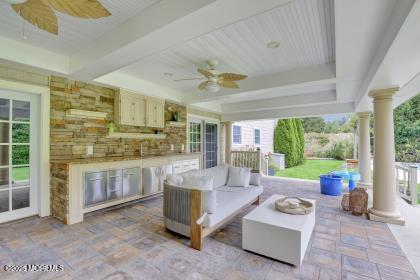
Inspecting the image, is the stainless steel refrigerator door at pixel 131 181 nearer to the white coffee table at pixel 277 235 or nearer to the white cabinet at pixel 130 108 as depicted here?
the white cabinet at pixel 130 108

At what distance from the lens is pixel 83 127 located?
161 inches

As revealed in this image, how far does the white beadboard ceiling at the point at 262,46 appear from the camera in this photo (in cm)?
235

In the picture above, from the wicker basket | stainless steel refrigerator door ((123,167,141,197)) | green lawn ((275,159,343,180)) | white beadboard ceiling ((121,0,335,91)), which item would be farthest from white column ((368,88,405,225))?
stainless steel refrigerator door ((123,167,141,197))

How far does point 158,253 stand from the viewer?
243cm

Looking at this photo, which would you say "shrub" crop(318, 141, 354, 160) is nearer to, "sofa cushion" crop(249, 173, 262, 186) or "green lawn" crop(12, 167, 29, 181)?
"sofa cushion" crop(249, 173, 262, 186)

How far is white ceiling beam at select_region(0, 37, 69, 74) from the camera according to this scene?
287 centimetres

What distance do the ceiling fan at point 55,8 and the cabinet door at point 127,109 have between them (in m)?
2.86

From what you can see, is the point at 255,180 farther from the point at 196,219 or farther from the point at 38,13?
the point at 38,13

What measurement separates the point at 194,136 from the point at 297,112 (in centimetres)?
355

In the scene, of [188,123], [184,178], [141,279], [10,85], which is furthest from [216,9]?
[188,123]

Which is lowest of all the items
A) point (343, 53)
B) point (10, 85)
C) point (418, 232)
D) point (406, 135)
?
point (418, 232)

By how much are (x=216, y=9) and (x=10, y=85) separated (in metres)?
3.51

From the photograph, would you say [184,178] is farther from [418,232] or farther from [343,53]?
[418,232]

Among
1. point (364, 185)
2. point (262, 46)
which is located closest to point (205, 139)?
point (262, 46)
